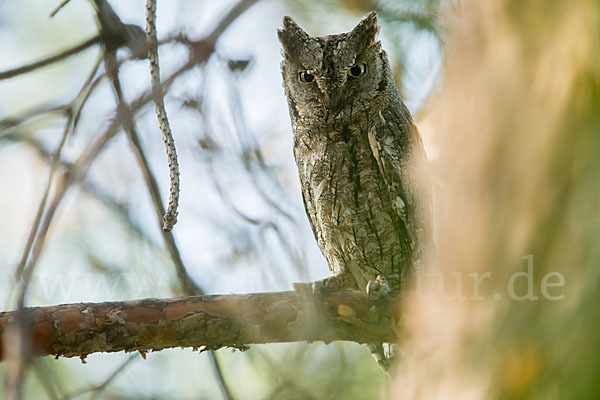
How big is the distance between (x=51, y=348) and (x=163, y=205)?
0.52 meters

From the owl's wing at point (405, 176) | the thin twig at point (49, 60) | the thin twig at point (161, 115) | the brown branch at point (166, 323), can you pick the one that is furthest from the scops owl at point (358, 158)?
the thin twig at point (161, 115)

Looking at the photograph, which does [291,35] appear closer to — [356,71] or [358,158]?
[356,71]

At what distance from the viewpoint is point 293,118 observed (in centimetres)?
266

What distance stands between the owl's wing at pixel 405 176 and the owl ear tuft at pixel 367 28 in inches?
15.8

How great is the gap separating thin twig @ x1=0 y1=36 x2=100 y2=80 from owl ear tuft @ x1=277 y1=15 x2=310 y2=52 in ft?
3.51

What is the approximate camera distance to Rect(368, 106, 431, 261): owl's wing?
231 cm

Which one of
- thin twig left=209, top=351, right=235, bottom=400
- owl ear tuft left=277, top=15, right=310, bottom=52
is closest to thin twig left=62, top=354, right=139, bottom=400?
thin twig left=209, top=351, right=235, bottom=400

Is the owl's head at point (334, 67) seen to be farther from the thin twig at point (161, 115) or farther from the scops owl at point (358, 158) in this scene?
the thin twig at point (161, 115)

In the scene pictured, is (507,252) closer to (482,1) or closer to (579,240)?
(579,240)

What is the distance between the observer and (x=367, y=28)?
2461mm

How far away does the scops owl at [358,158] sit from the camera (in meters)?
2.35

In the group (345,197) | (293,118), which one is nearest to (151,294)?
(345,197)

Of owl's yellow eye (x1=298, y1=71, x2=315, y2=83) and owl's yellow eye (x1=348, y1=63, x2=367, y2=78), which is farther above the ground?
owl's yellow eye (x1=298, y1=71, x2=315, y2=83)

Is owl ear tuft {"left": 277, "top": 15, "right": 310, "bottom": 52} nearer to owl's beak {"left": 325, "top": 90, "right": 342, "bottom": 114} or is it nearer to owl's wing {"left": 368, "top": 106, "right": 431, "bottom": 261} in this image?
owl's beak {"left": 325, "top": 90, "right": 342, "bottom": 114}
